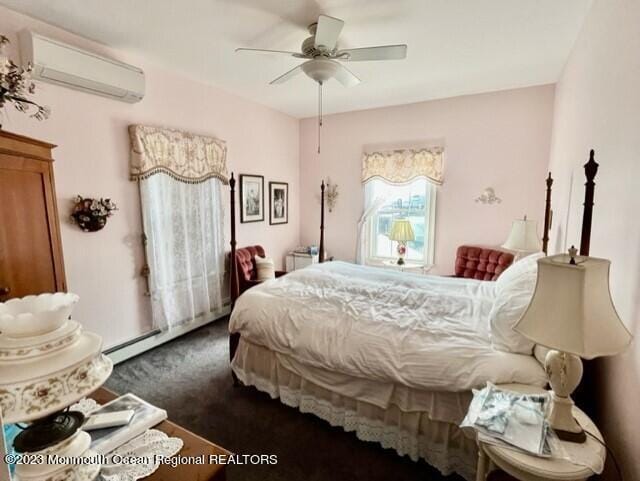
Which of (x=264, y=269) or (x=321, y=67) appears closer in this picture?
(x=321, y=67)

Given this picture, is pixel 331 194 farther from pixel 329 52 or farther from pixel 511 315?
pixel 511 315

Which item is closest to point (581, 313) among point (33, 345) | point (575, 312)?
point (575, 312)

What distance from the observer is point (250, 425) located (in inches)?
86.4

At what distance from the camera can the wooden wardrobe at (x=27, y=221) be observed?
179cm

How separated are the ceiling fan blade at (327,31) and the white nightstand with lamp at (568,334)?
1823mm

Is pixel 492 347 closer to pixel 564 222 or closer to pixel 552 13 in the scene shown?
pixel 564 222

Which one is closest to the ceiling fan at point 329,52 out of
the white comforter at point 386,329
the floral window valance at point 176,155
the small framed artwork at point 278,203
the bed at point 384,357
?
the floral window valance at point 176,155

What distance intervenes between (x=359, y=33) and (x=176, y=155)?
209 cm

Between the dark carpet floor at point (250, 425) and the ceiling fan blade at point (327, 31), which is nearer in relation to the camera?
the dark carpet floor at point (250, 425)

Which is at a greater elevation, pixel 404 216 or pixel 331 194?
pixel 331 194

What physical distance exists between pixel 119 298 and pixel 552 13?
4.16 meters

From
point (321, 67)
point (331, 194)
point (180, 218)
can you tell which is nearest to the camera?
point (321, 67)

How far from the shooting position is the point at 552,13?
2195 mm

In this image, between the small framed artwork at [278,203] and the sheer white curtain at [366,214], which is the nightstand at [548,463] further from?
the small framed artwork at [278,203]
